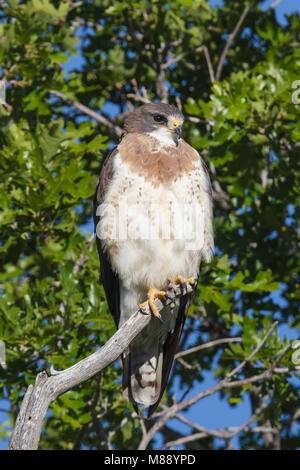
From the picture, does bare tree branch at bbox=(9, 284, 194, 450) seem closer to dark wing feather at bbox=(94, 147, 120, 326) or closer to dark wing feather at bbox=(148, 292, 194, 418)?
dark wing feather at bbox=(94, 147, 120, 326)

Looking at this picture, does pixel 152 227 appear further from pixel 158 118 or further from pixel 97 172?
pixel 97 172

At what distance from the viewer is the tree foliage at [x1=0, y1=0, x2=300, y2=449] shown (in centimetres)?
557

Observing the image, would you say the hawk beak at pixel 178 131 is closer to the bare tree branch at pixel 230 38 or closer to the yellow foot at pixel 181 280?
the yellow foot at pixel 181 280

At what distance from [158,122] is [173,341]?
169 centimetres

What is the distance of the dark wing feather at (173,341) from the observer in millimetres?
5496

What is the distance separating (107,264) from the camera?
206 inches

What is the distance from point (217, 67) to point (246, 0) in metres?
0.68

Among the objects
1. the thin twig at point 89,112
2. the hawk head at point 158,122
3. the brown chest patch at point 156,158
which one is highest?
the thin twig at point 89,112

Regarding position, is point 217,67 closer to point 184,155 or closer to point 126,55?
point 126,55

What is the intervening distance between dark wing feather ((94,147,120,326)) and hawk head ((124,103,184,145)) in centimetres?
32
